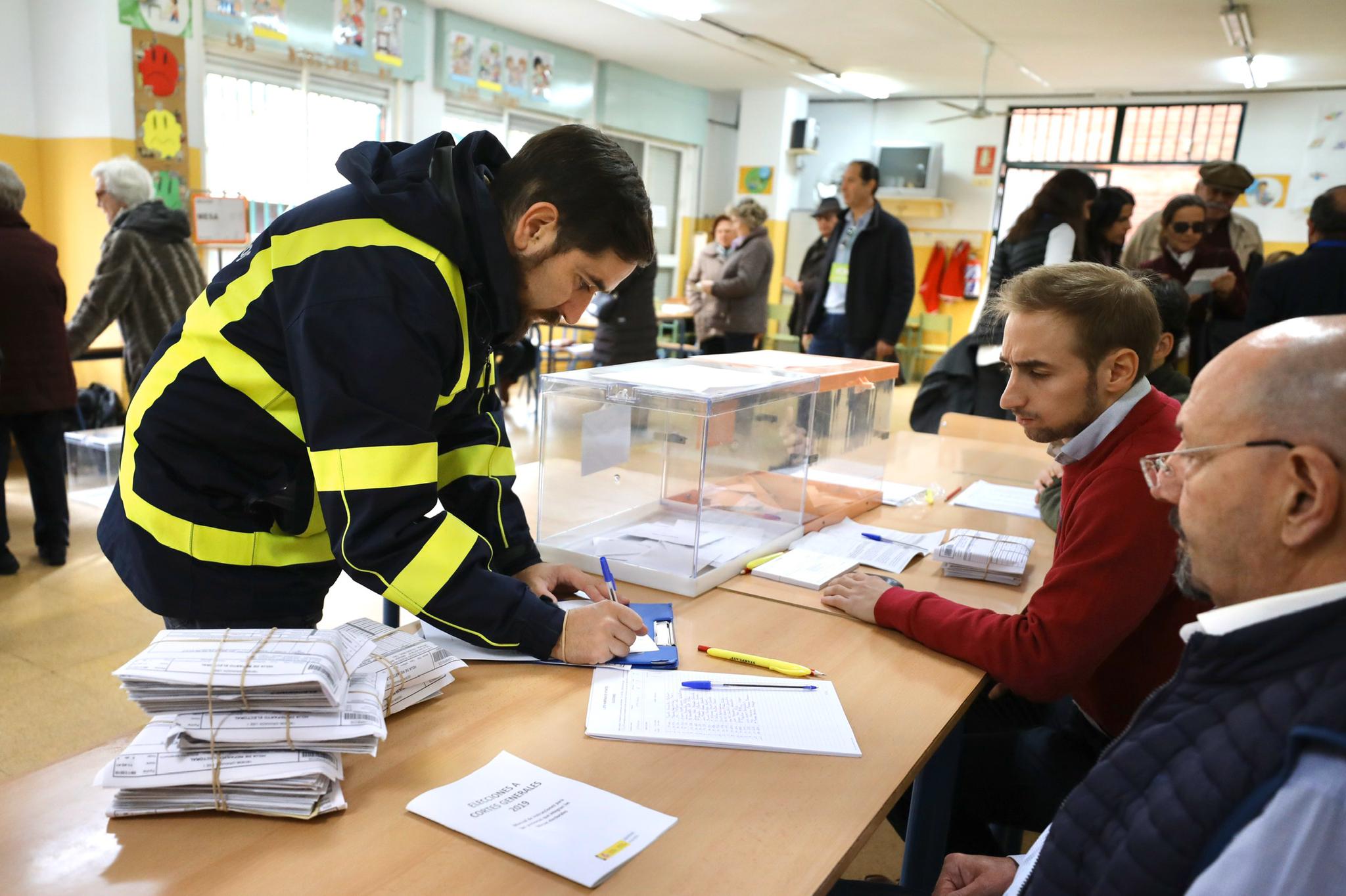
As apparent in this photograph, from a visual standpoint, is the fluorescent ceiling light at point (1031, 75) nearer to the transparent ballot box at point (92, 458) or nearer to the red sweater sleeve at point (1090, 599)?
the transparent ballot box at point (92, 458)

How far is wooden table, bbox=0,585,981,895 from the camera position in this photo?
896 millimetres

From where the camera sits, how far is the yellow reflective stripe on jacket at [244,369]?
3.87ft

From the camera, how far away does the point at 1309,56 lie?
7598 mm

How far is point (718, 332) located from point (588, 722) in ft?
18.0

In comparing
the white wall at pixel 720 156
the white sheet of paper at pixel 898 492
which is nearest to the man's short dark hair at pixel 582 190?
the white sheet of paper at pixel 898 492

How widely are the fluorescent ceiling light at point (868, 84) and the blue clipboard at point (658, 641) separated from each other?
8.78 m

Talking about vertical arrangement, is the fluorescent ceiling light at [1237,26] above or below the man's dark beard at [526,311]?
above

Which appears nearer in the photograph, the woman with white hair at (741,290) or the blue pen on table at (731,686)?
the blue pen on table at (731,686)

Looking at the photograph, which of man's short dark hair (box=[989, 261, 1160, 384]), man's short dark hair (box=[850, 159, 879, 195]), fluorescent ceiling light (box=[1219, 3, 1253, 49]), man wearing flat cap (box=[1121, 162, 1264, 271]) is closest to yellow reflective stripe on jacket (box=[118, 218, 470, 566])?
man's short dark hair (box=[989, 261, 1160, 384])

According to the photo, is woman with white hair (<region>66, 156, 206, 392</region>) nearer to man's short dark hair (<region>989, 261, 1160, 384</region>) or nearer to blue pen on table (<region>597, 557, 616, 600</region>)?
blue pen on table (<region>597, 557, 616, 600</region>)

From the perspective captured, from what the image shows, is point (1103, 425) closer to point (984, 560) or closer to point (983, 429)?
point (984, 560)

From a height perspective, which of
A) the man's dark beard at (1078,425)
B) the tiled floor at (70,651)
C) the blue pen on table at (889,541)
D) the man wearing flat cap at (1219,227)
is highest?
the man wearing flat cap at (1219,227)

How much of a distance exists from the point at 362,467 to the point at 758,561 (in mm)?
966

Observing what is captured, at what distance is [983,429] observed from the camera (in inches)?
134
